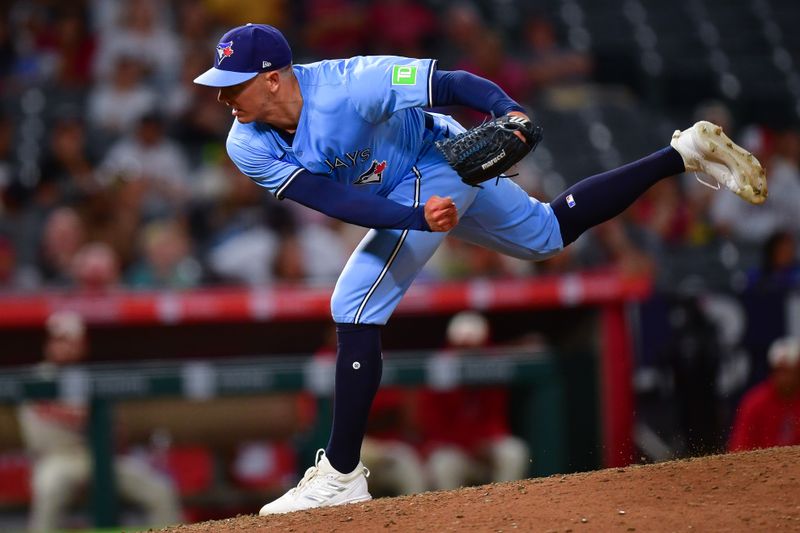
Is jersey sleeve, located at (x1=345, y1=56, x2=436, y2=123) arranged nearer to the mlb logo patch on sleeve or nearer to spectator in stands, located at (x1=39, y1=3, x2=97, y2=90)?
the mlb logo patch on sleeve

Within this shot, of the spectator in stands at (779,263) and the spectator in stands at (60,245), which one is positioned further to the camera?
the spectator in stands at (779,263)

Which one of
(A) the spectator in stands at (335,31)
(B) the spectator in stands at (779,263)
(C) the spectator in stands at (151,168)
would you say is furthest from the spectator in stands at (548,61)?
(C) the spectator in stands at (151,168)

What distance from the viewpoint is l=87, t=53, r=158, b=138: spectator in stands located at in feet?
29.8

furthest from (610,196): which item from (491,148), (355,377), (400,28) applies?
(400,28)

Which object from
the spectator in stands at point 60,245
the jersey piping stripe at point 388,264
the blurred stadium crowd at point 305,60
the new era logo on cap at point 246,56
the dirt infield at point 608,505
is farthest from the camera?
the blurred stadium crowd at point 305,60

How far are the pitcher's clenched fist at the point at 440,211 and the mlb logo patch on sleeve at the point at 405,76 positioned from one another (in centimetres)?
43

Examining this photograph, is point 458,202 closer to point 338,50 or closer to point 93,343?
point 93,343

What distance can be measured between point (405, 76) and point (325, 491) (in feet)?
4.92

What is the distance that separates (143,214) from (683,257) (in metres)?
4.12

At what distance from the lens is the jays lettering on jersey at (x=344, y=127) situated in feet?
13.6

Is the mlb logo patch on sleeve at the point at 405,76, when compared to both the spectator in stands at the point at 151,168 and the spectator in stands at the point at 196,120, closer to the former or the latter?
the spectator in stands at the point at 151,168

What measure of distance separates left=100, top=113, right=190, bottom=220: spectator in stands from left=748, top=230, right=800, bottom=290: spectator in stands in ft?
13.1

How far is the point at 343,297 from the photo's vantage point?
4.34 metres

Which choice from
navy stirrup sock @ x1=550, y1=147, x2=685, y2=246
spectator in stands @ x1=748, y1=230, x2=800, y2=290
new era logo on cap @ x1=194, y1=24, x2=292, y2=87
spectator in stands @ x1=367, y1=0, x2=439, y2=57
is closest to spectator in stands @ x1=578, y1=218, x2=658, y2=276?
spectator in stands @ x1=748, y1=230, x2=800, y2=290
